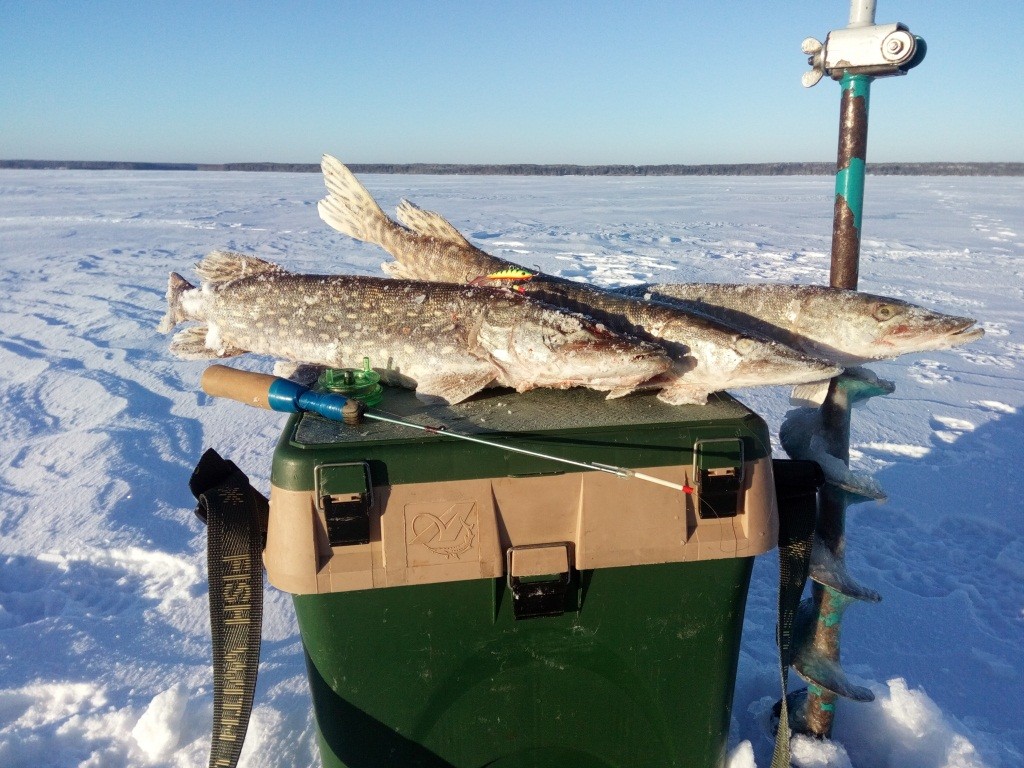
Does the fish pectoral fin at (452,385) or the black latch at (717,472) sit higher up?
the fish pectoral fin at (452,385)

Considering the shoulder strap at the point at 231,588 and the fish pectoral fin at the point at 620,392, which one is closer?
the shoulder strap at the point at 231,588

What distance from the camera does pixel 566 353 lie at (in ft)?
5.52

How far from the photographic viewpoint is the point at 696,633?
1.54m

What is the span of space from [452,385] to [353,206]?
1248 millimetres

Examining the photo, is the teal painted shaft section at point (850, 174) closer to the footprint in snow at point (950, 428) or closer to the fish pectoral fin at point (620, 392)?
the fish pectoral fin at point (620, 392)

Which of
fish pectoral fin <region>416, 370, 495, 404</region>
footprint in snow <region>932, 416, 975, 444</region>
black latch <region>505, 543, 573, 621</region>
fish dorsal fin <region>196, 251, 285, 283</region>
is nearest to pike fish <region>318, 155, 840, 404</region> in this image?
fish pectoral fin <region>416, 370, 495, 404</region>

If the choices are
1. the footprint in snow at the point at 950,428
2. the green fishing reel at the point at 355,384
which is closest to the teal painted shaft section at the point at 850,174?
the green fishing reel at the point at 355,384

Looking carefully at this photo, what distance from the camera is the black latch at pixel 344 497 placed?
1296 millimetres

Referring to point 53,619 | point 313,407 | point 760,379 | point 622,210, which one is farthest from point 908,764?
point 622,210

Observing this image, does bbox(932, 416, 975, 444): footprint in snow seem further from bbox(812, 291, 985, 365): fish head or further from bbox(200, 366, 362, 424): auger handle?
bbox(200, 366, 362, 424): auger handle

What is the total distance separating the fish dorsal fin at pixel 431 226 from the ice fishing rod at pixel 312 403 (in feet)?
3.42

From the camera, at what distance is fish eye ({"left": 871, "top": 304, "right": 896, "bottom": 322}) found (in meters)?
1.95

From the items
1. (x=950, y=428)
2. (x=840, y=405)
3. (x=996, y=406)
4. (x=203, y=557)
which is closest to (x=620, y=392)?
(x=840, y=405)

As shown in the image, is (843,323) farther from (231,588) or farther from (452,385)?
(231,588)
